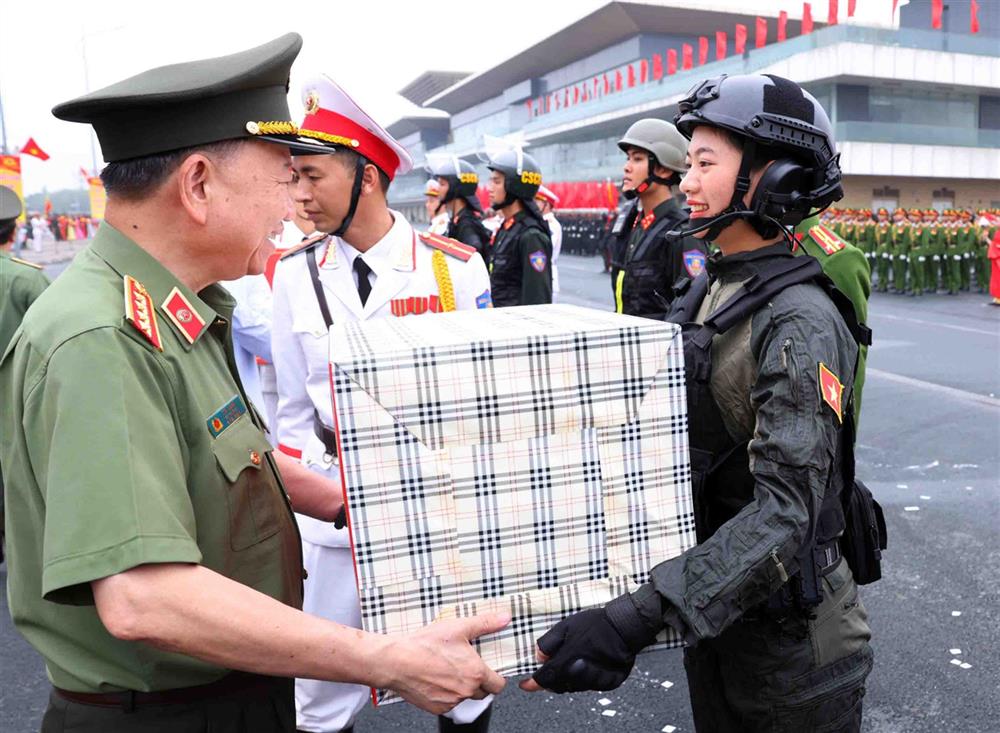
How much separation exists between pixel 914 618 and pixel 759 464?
3.04m

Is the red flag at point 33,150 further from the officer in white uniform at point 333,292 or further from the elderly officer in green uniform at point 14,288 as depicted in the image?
the officer in white uniform at point 333,292

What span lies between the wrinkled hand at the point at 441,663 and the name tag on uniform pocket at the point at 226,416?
487mm

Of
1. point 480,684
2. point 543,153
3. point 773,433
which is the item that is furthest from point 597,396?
point 543,153

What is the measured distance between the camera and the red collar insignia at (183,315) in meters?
1.53

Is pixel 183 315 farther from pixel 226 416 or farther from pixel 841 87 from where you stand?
pixel 841 87

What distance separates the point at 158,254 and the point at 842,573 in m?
1.67

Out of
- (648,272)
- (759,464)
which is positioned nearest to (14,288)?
(648,272)

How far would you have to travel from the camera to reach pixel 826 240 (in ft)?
14.2

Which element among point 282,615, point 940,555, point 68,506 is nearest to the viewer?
point 68,506

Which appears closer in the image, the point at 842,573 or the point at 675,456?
the point at 675,456

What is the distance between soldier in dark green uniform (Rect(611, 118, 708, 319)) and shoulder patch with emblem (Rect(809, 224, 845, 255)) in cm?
94

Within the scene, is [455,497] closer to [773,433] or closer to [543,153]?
[773,433]

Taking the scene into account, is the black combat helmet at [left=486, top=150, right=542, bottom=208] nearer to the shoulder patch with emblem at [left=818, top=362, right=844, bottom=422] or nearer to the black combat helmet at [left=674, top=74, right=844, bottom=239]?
the black combat helmet at [left=674, top=74, right=844, bottom=239]

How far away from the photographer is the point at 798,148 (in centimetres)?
200
